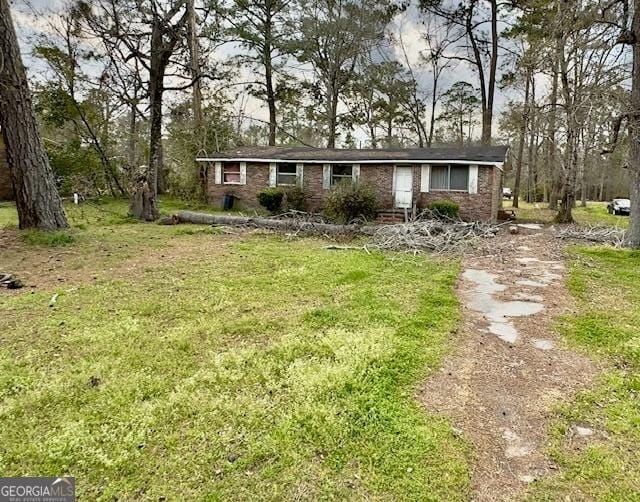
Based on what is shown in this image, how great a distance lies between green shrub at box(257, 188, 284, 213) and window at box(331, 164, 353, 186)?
7.15 feet

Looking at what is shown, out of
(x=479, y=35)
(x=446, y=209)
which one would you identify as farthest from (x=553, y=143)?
(x=446, y=209)

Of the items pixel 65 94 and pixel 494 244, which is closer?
pixel 494 244

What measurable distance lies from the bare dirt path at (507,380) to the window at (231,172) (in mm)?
13674

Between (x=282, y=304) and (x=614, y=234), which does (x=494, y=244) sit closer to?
(x=614, y=234)

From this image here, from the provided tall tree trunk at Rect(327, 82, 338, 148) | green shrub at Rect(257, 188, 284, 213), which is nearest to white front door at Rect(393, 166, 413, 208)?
green shrub at Rect(257, 188, 284, 213)

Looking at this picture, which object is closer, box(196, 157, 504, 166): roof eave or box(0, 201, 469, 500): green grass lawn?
box(0, 201, 469, 500): green grass lawn

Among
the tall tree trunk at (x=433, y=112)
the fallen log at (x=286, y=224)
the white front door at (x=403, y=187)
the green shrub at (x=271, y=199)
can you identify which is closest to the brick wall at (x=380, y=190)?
the white front door at (x=403, y=187)

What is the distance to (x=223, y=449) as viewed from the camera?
238cm

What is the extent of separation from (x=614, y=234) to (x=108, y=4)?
711 inches

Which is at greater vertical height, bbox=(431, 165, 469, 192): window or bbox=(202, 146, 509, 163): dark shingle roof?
bbox=(202, 146, 509, 163): dark shingle roof

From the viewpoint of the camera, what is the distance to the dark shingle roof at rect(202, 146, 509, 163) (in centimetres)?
1452

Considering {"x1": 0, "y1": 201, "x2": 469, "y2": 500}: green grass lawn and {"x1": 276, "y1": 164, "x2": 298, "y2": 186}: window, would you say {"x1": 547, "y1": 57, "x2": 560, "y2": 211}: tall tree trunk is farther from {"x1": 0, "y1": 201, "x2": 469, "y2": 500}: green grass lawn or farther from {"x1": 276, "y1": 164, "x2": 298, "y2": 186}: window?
{"x1": 0, "y1": 201, "x2": 469, "y2": 500}: green grass lawn

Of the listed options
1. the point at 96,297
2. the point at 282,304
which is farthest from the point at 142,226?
the point at 282,304

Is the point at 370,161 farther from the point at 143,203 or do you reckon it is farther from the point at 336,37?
the point at 336,37
